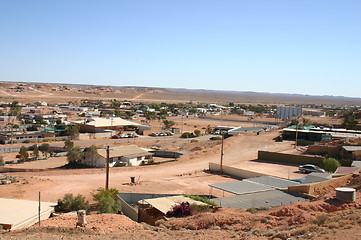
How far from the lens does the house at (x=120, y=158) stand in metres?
39.2

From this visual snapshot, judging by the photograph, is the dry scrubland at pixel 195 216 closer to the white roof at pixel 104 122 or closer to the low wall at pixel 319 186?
the low wall at pixel 319 186

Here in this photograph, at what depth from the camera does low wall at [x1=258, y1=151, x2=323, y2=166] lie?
37.2 meters

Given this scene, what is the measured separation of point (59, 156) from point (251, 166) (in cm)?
2274

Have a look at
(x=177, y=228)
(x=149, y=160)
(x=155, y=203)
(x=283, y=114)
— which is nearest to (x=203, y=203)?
(x=155, y=203)

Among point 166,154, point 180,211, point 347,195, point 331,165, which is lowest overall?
point 166,154

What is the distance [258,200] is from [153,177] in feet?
44.3

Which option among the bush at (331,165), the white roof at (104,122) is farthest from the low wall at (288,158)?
the white roof at (104,122)

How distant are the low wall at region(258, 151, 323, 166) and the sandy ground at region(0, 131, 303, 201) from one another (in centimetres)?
145

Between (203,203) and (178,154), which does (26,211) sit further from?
(178,154)

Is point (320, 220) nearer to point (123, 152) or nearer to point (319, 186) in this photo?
point (319, 186)

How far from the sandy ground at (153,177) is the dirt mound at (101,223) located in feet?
23.3

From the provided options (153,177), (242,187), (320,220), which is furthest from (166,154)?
(320,220)

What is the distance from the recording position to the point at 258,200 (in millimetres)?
22062

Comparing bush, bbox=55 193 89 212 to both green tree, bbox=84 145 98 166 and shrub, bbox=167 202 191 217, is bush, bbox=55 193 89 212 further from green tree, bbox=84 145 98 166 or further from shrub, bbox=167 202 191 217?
green tree, bbox=84 145 98 166
